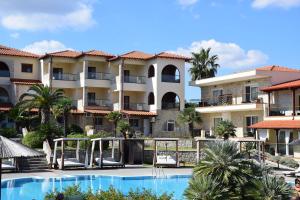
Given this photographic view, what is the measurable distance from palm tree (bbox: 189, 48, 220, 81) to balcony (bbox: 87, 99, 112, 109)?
12846 millimetres

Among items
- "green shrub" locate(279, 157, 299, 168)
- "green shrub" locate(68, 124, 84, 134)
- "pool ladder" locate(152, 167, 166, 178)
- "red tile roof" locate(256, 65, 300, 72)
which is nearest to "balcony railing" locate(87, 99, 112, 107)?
"green shrub" locate(68, 124, 84, 134)

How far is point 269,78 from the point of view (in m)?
44.7

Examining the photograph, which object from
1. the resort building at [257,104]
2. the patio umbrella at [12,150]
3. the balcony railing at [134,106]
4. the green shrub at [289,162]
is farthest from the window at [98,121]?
the patio umbrella at [12,150]

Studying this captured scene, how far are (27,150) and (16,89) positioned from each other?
38.1 metres

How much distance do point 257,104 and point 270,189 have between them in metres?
30.1

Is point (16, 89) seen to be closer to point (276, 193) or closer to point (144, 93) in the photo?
point (144, 93)

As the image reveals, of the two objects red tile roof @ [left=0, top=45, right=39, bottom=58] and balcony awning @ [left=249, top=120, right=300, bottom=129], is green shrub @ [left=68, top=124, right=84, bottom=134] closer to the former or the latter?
red tile roof @ [left=0, top=45, right=39, bottom=58]

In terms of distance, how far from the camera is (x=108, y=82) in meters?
54.9

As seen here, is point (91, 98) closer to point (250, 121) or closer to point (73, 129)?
point (73, 129)

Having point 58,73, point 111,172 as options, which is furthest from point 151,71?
point 111,172

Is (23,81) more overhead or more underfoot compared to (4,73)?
more underfoot

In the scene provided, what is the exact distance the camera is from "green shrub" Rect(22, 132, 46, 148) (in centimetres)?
3766

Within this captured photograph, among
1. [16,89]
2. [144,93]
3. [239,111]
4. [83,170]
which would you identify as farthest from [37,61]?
[83,170]

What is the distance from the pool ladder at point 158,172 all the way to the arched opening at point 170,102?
20.4m
